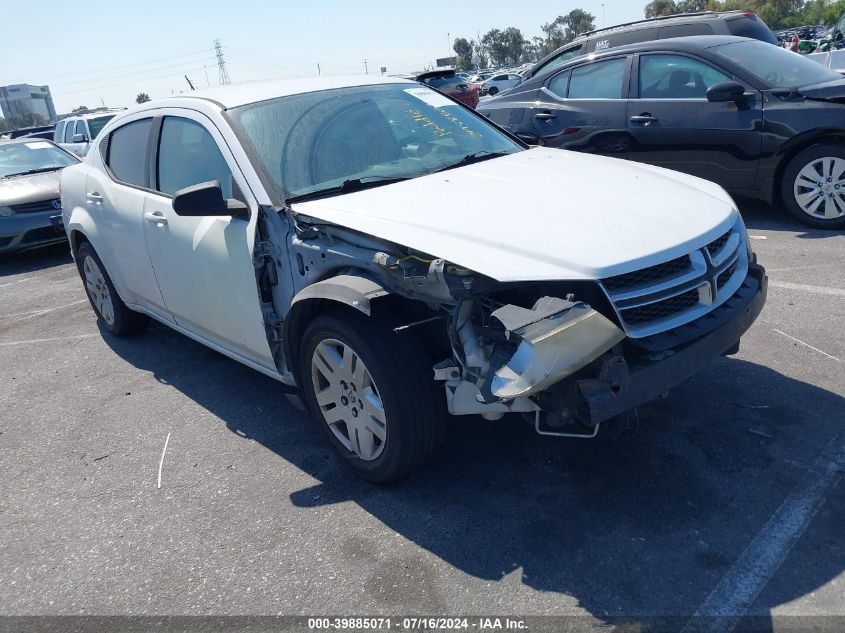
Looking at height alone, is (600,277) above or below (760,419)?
above

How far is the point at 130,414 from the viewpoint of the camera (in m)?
4.30

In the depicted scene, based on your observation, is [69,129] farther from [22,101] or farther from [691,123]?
[22,101]

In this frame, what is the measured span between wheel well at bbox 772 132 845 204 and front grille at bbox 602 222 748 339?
3914 millimetres

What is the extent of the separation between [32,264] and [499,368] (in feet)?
28.2

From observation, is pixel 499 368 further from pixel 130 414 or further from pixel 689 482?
pixel 130 414

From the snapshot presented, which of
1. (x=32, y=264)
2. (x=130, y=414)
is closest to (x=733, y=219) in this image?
(x=130, y=414)

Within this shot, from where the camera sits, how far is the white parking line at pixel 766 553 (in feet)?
7.52

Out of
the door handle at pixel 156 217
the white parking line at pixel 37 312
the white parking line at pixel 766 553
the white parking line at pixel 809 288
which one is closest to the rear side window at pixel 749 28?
the white parking line at pixel 809 288

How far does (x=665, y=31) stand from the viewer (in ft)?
30.4

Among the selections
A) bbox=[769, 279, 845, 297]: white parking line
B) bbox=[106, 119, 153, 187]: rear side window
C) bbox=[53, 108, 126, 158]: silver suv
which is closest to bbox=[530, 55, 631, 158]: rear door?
bbox=[769, 279, 845, 297]: white parking line

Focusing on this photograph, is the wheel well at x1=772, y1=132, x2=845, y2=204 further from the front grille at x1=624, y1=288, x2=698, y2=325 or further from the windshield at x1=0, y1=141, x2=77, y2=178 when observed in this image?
the windshield at x1=0, y1=141, x2=77, y2=178

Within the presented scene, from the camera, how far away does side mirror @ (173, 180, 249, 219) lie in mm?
3320

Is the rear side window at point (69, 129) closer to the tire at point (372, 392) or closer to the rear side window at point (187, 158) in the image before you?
the rear side window at point (187, 158)

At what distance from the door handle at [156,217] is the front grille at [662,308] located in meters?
2.71
